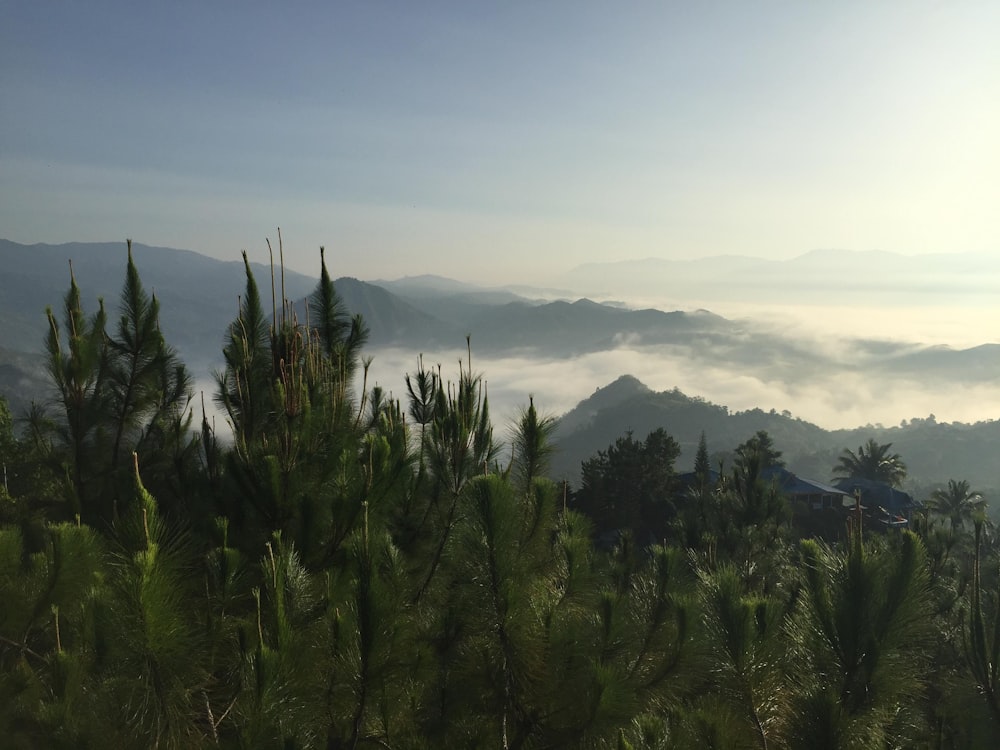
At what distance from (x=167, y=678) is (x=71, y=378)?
4468 mm

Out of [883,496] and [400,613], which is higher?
[400,613]

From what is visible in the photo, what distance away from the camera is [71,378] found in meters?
6.04

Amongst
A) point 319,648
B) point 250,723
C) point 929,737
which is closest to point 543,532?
point 319,648

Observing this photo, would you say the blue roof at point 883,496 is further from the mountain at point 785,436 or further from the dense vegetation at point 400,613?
the mountain at point 785,436

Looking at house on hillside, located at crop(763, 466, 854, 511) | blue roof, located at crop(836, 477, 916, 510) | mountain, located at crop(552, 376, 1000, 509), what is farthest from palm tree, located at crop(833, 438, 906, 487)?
mountain, located at crop(552, 376, 1000, 509)

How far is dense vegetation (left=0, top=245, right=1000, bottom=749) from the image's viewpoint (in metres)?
3.02

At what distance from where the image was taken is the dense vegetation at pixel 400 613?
9.89 feet

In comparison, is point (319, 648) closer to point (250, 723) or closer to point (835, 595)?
point (250, 723)

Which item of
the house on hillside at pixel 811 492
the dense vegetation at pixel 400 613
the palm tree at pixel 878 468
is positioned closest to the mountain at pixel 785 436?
the palm tree at pixel 878 468

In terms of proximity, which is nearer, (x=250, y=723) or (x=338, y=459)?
(x=250, y=723)

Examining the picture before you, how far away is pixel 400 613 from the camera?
11.9ft

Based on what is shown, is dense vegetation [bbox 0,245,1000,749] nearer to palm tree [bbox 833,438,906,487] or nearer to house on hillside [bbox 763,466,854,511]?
house on hillside [bbox 763,466,854,511]

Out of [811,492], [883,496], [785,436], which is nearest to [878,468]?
[883,496]

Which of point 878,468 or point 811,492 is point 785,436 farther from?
point 811,492
